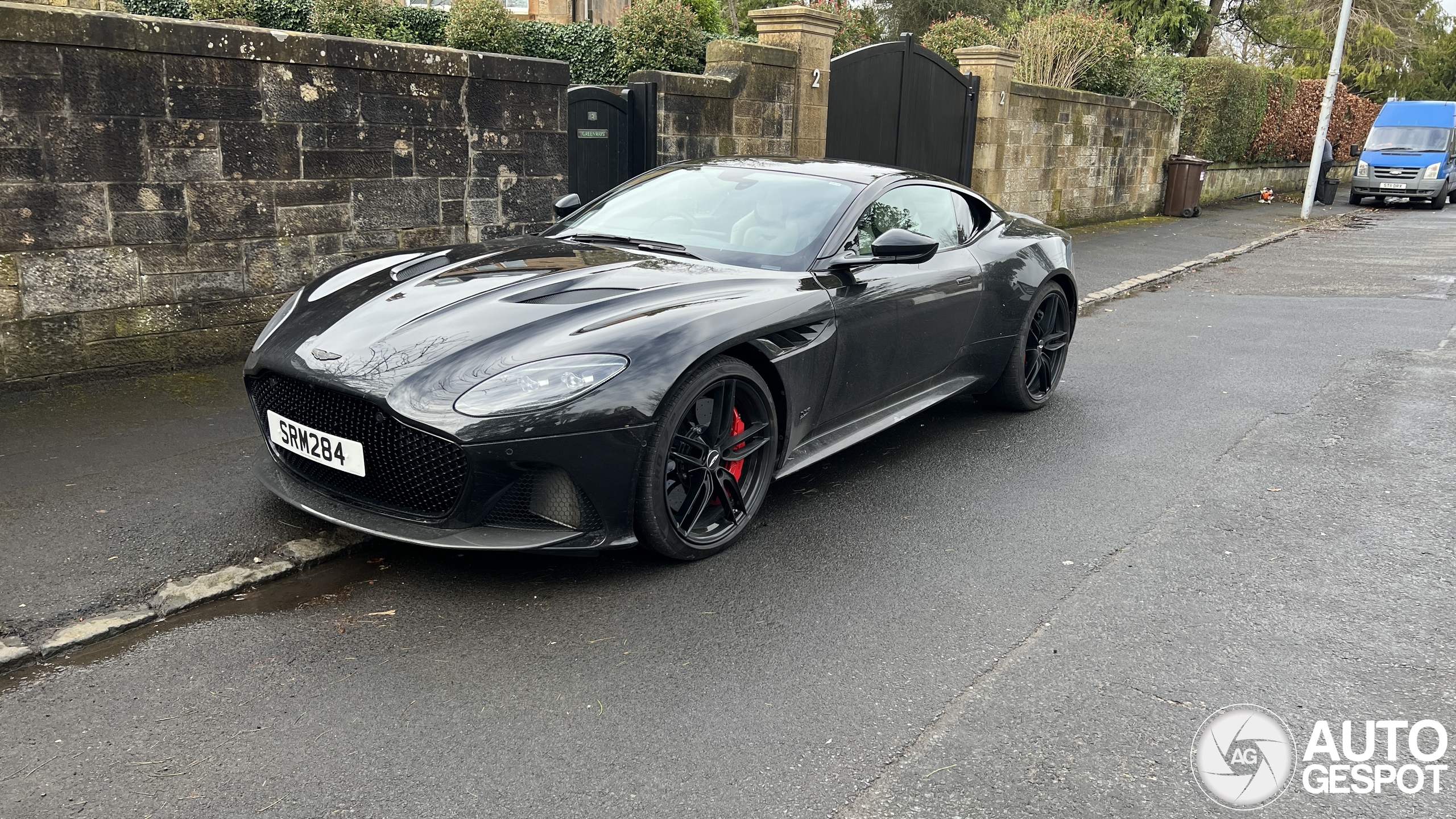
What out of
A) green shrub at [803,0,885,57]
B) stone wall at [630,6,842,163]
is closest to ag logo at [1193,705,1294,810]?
stone wall at [630,6,842,163]

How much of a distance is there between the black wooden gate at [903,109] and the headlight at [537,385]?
8197 mm

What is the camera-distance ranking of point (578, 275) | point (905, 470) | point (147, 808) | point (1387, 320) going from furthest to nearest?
point (1387, 320), point (905, 470), point (578, 275), point (147, 808)

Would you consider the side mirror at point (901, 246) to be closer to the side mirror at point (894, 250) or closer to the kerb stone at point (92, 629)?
the side mirror at point (894, 250)

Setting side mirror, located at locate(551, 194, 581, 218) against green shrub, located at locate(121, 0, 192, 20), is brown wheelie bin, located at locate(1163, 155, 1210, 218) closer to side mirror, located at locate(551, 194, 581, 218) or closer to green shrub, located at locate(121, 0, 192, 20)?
green shrub, located at locate(121, 0, 192, 20)

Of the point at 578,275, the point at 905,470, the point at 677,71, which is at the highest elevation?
the point at 677,71

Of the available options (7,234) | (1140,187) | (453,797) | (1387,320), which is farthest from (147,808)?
(1140,187)

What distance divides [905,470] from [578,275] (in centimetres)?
194

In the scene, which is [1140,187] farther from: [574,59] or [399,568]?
[399,568]

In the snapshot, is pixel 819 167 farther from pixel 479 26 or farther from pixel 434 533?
pixel 479 26

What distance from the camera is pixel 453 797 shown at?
2568 millimetres

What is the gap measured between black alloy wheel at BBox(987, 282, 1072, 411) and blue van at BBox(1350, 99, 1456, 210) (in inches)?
920

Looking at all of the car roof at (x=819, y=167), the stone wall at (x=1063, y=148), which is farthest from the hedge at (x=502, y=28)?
the car roof at (x=819, y=167)

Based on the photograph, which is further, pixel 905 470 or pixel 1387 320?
pixel 1387 320

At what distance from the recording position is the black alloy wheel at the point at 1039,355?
6.12 meters
